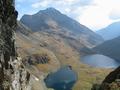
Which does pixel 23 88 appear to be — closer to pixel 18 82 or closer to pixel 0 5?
pixel 18 82

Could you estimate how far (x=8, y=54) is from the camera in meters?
56.5

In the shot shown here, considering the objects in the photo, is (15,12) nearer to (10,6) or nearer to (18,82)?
(10,6)

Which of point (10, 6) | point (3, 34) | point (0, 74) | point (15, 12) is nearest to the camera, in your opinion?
point (0, 74)

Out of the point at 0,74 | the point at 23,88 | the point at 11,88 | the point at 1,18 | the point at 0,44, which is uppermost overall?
the point at 1,18

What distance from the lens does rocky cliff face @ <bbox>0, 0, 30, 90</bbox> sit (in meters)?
52.3

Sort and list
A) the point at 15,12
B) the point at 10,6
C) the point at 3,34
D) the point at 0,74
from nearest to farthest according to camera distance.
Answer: the point at 0,74 < the point at 3,34 < the point at 10,6 < the point at 15,12

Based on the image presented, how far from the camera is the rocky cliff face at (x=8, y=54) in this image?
52325 mm

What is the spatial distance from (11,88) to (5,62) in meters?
4.79

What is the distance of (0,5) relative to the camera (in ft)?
173

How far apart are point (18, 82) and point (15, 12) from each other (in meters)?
14.5

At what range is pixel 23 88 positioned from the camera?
6594 cm

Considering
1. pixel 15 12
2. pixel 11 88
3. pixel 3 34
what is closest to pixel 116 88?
pixel 11 88

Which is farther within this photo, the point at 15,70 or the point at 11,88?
the point at 15,70

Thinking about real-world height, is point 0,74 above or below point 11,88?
above
